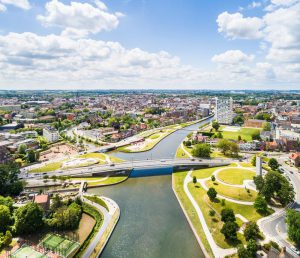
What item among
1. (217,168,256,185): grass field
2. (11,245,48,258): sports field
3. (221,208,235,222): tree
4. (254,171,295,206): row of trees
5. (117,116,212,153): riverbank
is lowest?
(117,116,212,153): riverbank

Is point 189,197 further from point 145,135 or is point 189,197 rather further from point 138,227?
point 145,135

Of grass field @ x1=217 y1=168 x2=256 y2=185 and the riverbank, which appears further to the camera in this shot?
the riverbank

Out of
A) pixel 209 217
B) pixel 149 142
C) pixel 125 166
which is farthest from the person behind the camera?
pixel 149 142

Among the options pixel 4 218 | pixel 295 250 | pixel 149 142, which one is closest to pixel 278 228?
pixel 295 250

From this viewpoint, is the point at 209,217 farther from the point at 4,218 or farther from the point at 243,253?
the point at 4,218

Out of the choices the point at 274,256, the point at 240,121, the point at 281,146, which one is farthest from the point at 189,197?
the point at 240,121

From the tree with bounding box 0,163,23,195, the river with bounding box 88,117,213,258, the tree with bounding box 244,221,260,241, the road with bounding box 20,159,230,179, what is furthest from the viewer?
the road with bounding box 20,159,230,179

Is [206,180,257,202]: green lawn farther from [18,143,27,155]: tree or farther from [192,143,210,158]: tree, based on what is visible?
[18,143,27,155]: tree

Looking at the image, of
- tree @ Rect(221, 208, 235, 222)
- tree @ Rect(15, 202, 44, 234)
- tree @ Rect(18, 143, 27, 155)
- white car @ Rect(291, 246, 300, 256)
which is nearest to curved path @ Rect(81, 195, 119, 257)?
tree @ Rect(15, 202, 44, 234)
